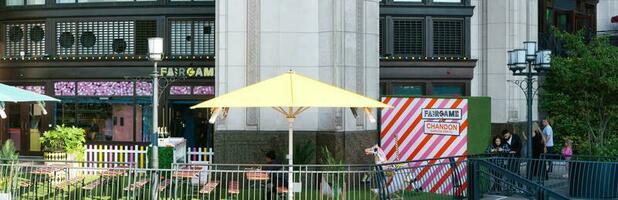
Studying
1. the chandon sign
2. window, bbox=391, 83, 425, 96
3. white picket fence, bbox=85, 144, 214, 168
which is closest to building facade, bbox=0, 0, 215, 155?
white picket fence, bbox=85, 144, 214, 168

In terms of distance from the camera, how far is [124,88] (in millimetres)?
23953

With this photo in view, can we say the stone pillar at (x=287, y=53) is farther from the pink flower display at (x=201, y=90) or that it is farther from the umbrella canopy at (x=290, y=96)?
the umbrella canopy at (x=290, y=96)

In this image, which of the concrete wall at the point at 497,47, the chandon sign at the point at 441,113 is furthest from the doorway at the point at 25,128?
the concrete wall at the point at 497,47

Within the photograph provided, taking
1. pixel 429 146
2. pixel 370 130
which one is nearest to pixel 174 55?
pixel 370 130

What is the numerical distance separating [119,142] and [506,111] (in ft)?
41.0

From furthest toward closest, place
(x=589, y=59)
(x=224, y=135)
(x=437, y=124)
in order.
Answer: (x=589, y=59), (x=224, y=135), (x=437, y=124)

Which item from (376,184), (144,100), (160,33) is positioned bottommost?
(376,184)

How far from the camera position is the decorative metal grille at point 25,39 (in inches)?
966

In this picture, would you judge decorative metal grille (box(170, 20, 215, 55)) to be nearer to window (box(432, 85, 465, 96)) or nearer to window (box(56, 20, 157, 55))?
window (box(56, 20, 157, 55))

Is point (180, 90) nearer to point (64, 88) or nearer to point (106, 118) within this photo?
point (106, 118)

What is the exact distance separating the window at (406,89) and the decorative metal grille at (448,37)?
116 centimetres

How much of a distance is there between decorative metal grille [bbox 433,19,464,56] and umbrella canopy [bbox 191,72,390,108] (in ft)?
35.1

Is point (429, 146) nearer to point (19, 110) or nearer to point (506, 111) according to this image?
point (506, 111)

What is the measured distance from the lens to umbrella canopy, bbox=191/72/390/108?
12.3m
